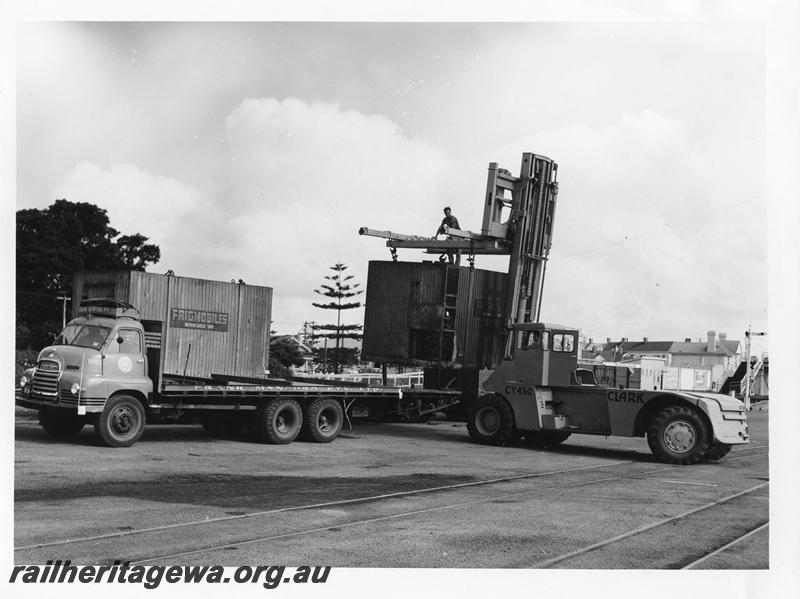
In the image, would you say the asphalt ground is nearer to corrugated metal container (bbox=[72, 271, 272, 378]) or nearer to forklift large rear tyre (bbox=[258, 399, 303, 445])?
forklift large rear tyre (bbox=[258, 399, 303, 445])

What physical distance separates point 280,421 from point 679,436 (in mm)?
8055

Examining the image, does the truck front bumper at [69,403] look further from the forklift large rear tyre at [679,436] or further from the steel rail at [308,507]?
the forklift large rear tyre at [679,436]

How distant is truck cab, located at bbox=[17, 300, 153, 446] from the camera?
15531 mm

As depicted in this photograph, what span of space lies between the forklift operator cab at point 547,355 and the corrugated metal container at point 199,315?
693 centimetres

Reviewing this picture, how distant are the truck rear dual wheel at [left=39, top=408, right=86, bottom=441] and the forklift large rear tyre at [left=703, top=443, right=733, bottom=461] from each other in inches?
Answer: 489

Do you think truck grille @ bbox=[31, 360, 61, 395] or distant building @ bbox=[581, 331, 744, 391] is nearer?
truck grille @ bbox=[31, 360, 61, 395]

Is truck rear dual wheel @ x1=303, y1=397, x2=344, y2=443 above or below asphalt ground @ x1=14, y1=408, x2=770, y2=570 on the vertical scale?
above

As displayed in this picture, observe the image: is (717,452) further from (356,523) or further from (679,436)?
(356,523)

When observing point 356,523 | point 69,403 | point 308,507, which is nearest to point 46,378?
point 69,403

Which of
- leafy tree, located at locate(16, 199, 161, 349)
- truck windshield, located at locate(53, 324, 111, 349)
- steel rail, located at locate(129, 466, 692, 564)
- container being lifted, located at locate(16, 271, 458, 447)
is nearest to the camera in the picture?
steel rail, located at locate(129, 466, 692, 564)

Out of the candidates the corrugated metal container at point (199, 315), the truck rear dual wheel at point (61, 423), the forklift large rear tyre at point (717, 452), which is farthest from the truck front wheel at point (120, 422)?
the forklift large rear tyre at point (717, 452)

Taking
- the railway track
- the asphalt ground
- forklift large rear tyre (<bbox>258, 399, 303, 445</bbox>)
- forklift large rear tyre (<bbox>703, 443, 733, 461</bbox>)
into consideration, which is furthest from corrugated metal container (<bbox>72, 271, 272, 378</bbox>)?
forklift large rear tyre (<bbox>703, 443, 733, 461</bbox>)

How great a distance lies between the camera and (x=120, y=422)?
52.3 ft

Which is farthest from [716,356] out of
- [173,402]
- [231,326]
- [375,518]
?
[375,518]
